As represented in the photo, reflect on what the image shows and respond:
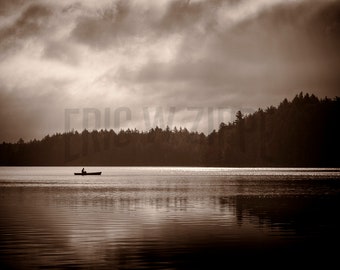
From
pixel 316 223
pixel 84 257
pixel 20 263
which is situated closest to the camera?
pixel 20 263

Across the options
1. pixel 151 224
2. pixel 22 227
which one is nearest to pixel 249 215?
pixel 151 224

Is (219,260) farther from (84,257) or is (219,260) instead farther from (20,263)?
(20,263)

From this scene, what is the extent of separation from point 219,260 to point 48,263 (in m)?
8.88

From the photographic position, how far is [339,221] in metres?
49.4

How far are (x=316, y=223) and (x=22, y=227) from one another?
2438 centimetres

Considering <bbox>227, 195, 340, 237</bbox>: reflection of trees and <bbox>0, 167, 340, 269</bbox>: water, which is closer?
<bbox>0, 167, 340, 269</bbox>: water

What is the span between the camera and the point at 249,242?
3638 cm

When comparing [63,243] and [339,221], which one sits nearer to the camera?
[63,243]

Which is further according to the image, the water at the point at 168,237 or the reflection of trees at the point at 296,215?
the reflection of trees at the point at 296,215

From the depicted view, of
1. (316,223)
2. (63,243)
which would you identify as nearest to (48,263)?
(63,243)

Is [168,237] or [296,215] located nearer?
[168,237]

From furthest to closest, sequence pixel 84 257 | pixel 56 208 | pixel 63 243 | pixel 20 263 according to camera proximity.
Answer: pixel 56 208
pixel 63 243
pixel 84 257
pixel 20 263

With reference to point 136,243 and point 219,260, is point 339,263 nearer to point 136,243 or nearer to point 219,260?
point 219,260

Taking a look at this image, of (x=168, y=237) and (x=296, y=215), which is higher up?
(x=296, y=215)
